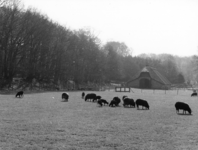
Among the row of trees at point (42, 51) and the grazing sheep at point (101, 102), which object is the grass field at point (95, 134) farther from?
the row of trees at point (42, 51)

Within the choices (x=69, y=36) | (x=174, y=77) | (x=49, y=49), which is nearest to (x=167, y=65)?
(x=174, y=77)

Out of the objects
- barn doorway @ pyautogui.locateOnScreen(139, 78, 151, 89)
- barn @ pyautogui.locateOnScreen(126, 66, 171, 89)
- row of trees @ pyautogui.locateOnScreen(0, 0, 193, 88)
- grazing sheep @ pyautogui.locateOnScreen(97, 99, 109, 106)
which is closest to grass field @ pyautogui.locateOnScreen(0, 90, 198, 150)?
grazing sheep @ pyautogui.locateOnScreen(97, 99, 109, 106)

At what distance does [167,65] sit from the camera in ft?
372

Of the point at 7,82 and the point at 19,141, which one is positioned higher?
the point at 7,82

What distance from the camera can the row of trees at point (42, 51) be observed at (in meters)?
41.1

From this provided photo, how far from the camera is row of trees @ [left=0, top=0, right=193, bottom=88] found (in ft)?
135

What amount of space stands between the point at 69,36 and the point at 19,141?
52.3m

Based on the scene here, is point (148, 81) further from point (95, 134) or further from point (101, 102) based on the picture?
point (95, 134)

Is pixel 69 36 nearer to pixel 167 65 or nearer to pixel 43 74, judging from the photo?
pixel 43 74

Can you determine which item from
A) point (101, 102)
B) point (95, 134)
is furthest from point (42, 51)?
point (95, 134)

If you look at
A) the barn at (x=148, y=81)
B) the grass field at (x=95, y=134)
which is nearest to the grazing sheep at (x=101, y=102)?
the grass field at (x=95, y=134)

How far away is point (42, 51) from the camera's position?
48.8 metres

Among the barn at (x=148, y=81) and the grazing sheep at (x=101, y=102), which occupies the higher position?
the barn at (x=148, y=81)

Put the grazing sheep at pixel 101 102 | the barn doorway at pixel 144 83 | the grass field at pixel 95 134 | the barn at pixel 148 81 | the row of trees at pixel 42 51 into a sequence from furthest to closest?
the barn doorway at pixel 144 83 → the barn at pixel 148 81 → the row of trees at pixel 42 51 → the grazing sheep at pixel 101 102 → the grass field at pixel 95 134
